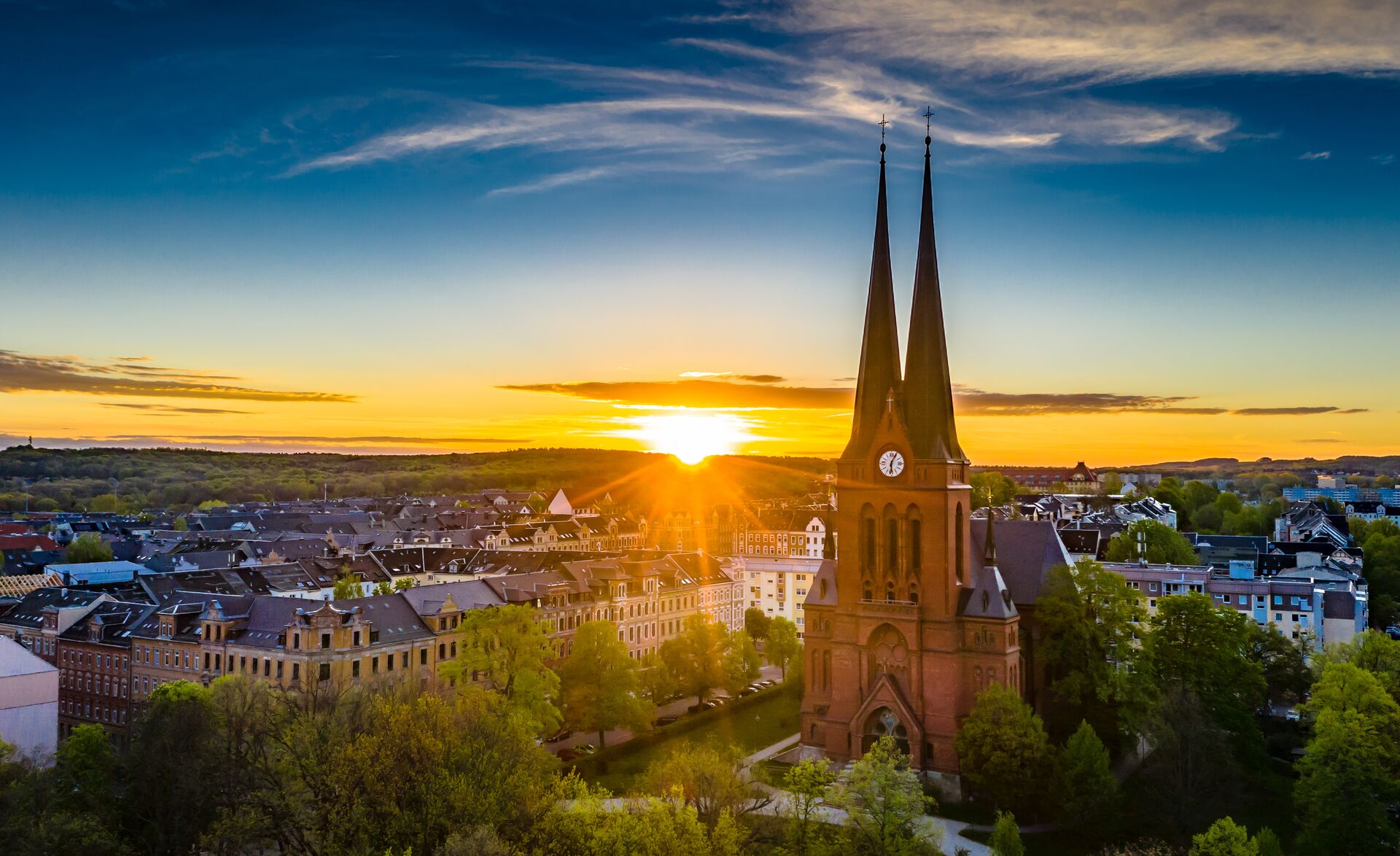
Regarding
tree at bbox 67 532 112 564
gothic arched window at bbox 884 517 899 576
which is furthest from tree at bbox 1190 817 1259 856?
tree at bbox 67 532 112 564

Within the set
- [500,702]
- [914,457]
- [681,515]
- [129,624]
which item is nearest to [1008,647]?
[914,457]

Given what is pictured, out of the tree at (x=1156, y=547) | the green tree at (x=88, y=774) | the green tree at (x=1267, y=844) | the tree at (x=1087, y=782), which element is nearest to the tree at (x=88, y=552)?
the green tree at (x=88, y=774)

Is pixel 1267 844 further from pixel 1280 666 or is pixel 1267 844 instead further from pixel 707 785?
pixel 1280 666

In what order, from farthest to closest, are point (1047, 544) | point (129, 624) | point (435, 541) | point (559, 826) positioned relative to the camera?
1. point (435, 541)
2. point (129, 624)
3. point (1047, 544)
4. point (559, 826)

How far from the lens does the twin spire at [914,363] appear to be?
6988cm

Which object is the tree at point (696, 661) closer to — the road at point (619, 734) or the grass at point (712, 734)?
the road at point (619, 734)

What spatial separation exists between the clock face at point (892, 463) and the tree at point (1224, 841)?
94.8 ft

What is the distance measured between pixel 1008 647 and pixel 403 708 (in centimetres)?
3798

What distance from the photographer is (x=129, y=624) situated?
88.8 m

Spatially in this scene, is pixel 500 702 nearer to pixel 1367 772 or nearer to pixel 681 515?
pixel 1367 772

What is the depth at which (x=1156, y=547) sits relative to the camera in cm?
12456

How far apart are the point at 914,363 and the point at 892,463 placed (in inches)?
262

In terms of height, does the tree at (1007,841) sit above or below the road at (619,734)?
above

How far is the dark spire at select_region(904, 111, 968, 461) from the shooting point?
2736 inches
